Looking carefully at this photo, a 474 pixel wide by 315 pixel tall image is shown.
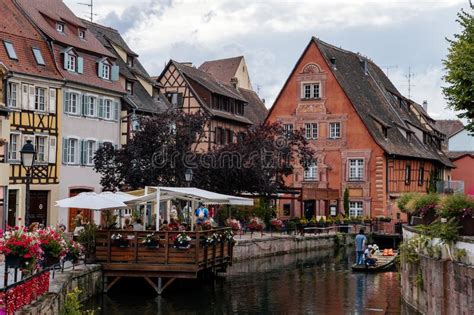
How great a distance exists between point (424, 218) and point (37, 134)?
22744mm

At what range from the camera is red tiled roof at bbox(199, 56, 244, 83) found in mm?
80938

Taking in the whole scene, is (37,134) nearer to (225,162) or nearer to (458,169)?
(225,162)

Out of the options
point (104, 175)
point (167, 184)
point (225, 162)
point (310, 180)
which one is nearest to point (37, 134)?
point (104, 175)

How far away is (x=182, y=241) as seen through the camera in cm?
2544

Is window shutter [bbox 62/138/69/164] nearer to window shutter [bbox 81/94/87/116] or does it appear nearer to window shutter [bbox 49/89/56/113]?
window shutter [bbox 49/89/56/113]

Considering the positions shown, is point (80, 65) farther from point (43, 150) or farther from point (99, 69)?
point (43, 150)

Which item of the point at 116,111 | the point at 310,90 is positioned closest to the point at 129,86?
the point at 116,111

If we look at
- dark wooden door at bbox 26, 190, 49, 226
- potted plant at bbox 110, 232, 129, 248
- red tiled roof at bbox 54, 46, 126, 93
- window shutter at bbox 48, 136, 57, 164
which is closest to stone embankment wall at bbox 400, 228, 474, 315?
potted plant at bbox 110, 232, 129, 248

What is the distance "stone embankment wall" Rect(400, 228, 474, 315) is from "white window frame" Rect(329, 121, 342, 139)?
38006mm

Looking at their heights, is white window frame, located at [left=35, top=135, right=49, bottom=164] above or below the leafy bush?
above

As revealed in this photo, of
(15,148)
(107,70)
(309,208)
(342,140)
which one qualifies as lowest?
(309,208)

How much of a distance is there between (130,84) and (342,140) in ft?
64.0

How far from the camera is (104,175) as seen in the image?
40062mm

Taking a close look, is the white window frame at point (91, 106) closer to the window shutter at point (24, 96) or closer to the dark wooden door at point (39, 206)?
the window shutter at point (24, 96)
